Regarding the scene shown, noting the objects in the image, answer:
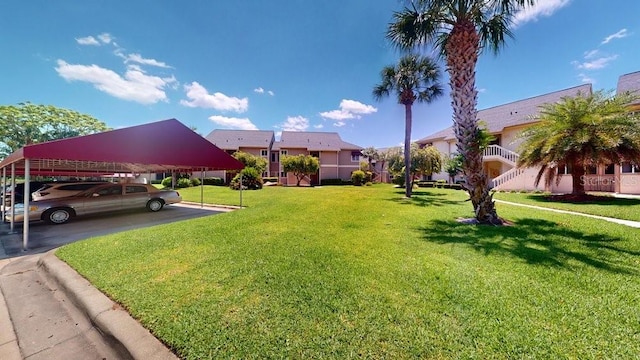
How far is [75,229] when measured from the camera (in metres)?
8.09

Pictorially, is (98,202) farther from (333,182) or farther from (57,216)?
(333,182)

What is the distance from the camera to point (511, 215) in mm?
9016

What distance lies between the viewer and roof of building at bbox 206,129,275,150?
115ft

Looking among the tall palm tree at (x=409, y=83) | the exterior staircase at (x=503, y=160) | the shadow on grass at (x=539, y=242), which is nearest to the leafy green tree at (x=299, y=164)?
the tall palm tree at (x=409, y=83)

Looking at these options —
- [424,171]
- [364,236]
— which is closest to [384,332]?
[364,236]

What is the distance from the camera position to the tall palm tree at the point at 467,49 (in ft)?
24.9

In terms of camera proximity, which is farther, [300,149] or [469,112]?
[300,149]

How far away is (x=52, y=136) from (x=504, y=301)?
129ft

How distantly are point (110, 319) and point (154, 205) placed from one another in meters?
10.2

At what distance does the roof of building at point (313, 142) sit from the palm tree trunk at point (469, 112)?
88.1 ft

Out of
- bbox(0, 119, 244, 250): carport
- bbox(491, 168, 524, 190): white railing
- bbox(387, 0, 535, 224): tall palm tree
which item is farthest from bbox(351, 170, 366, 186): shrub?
bbox(387, 0, 535, 224): tall palm tree

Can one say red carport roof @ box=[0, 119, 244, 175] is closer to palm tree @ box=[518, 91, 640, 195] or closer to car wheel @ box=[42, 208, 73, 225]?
car wheel @ box=[42, 208, 73, 225]

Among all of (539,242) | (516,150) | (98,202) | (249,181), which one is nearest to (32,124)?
(249,181)

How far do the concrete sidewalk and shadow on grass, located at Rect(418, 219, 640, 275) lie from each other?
5.77 m
